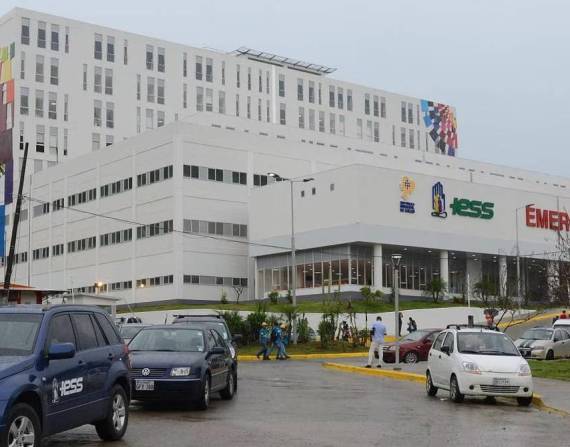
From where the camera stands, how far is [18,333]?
394 inches

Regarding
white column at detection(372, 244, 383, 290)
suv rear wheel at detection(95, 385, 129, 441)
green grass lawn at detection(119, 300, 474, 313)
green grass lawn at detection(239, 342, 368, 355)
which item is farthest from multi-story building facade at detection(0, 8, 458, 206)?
suv rear wheel at detection(95, 385, 129, 441)

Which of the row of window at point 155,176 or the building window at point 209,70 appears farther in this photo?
the building window at point 209,70

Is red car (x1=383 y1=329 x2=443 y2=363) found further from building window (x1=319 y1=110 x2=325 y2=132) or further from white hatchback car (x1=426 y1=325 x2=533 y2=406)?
building window (x1=319 y1=110 x2=325 y2=132)

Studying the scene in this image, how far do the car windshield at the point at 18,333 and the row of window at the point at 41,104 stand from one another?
93.5m

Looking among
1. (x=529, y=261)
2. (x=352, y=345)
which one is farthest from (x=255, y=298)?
(x=352, y=345)

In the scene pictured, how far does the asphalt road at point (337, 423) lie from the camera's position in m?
12.2

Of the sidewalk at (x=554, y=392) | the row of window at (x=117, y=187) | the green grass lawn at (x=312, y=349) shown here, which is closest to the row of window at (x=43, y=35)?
the row of window at (x=117, y=187)

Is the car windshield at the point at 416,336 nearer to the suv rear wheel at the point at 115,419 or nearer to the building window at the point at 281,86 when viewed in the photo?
the suv rear wheel at the point at 115,419

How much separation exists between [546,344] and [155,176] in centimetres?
5119

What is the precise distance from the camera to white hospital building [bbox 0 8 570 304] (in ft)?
252

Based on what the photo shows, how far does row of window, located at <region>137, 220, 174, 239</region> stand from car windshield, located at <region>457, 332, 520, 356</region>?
61.4 meters

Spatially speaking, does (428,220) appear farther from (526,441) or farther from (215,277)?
(526,441)

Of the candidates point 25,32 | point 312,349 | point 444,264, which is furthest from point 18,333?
point 25,32

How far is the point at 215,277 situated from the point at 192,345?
64.6 meters
